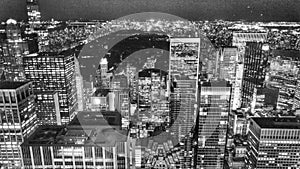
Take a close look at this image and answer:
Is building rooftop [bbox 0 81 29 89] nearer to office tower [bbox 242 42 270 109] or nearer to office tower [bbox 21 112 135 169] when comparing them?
office tower [bbox 21 112 135 169]

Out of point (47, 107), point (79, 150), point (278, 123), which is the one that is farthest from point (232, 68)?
point (79, 150)

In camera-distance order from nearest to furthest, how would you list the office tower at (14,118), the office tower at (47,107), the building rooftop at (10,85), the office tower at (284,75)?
the building rooftop at (10,85) → the office tower at (14,118) → the office tower at (47,107) → the office tower at (284,75)

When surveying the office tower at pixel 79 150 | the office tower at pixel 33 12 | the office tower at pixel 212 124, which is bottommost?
the office tower at pixel 212 124

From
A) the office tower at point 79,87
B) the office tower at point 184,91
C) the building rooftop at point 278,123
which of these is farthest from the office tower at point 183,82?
the office tower at point 79,87

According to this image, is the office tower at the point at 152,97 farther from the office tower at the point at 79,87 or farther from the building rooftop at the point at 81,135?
the building rooftop at the point at 81,135

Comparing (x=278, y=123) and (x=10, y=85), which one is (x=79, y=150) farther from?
(x=278, y=123)

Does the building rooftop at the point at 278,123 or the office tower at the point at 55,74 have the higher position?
the office tower at the point at 55,74

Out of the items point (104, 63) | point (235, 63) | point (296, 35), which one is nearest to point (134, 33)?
point (104, 63)

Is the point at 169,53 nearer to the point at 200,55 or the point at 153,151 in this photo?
the point at 200,55
